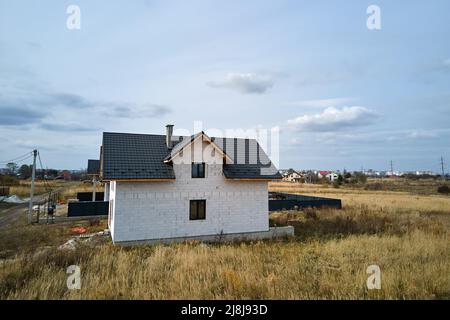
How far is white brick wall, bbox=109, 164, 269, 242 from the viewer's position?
13.4 metres

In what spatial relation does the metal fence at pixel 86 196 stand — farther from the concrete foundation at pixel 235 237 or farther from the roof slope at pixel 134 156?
the concrete foundation at pixel 235 237

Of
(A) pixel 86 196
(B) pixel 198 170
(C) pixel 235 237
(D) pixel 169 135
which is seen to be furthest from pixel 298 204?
(A) pixel 86 196

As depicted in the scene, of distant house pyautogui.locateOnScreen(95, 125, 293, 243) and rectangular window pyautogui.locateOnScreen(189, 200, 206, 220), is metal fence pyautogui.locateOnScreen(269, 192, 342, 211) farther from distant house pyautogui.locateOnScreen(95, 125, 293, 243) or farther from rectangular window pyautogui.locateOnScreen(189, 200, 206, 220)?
rectangular window pyautogui.locateOnScreen(189, 200, 206, 220)

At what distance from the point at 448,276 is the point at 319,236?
809cm

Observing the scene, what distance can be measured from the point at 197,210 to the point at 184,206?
0.80 meters

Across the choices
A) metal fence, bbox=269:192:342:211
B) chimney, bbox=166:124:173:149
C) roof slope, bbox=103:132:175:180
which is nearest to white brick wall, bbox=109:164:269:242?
roof slope, bbox=103:132:175:180

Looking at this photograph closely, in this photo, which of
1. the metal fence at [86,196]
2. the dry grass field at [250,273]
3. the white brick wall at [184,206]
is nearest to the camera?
the dry grass field at [250,273]

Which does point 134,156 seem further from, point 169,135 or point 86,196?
point 86,196

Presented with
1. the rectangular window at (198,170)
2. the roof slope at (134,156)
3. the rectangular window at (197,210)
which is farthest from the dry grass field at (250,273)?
the rectangular window at (198,170)

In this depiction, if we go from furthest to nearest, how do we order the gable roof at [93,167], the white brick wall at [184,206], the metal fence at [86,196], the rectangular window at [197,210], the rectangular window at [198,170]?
the metal fence at [86,196], the gable roof at [93,167], the rectangular window at [198,170], the rectangular window at [197,210], the white brick wall at [184,206]

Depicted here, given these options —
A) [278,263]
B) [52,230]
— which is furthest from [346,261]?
[52,230]

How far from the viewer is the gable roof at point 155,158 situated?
1367 centimetres

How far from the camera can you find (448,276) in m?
7.14

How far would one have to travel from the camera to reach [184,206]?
1430cm
